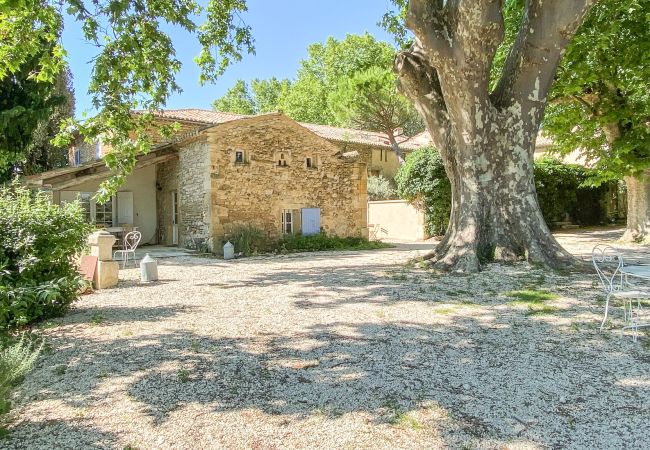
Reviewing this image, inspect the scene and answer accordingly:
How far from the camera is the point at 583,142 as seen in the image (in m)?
13.9

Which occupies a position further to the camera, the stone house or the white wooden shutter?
the white wooden shutter

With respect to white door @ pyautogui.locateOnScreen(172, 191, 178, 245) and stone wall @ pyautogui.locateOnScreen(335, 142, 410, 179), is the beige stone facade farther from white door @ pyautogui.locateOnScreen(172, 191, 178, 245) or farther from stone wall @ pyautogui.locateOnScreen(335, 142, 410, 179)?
stone wall @ pyautogui.locateOnScreen(335, 142, 410, 179)

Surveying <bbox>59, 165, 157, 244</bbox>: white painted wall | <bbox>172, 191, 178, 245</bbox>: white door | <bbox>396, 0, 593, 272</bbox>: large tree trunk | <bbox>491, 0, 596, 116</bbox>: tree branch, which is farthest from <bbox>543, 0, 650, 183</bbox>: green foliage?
<bbox>59, 165, 157, 244</bbox>: white painted wall

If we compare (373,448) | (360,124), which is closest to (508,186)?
(373,448)

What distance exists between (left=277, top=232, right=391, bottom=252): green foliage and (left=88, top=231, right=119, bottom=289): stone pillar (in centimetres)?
708

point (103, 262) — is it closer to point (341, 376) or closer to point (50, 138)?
point (341, 376)

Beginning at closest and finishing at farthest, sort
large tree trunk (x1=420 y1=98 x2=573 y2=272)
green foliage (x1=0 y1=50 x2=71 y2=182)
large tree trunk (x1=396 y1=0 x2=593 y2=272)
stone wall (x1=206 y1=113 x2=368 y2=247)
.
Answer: large tree trunk (x1=396 y1=0 x2=593 y2=272)
large tree trunk (x1=420 y1=98 x2=573 y2=272)
green foliage (x1=0 y1=50 x2=71 y2=182)
stone wall (x1=206 y1=113 x2=368 y2=247)

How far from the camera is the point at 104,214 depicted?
51.1 feet

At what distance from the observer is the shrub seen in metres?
13.5

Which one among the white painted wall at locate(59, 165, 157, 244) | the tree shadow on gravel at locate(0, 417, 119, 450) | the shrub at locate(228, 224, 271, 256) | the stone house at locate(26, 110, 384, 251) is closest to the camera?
the tree shadow on gravel at locate(0, 417, 119, 450)

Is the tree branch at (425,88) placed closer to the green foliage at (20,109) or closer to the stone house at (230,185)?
the stone house at (230,185)

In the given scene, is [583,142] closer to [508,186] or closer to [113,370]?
[508,186]

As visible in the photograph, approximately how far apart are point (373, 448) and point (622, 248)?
12443 mm

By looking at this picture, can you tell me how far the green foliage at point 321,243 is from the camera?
584 inches
